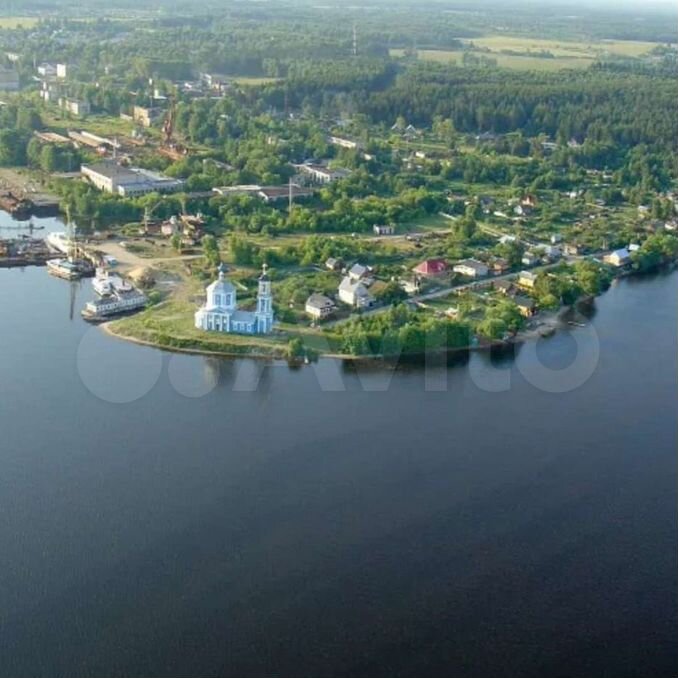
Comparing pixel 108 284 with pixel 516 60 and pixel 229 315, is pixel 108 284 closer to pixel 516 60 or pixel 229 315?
pixel 229 315

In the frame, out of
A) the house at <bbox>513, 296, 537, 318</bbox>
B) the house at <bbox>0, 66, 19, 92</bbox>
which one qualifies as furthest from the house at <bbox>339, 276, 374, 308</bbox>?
the house at <bbox>0, 66, 19, 92</bbox>

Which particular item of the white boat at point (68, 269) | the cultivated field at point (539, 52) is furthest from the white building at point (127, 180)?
the cultivated field at point (539, 52)

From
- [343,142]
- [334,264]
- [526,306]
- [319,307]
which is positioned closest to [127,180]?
[334,264]

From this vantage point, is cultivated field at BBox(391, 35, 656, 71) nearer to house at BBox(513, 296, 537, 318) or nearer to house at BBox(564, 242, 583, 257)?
house at BBox(564, 242, 583, 257)

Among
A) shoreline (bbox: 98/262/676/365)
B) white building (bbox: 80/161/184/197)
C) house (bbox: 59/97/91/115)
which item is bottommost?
shoreline (bbox: 98/262/676/365)

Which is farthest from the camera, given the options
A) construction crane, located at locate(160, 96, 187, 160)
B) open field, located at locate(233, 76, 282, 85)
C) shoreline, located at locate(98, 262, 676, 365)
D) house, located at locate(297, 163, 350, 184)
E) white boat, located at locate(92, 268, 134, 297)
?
open field, located at locate(233, 76, 282, 85)

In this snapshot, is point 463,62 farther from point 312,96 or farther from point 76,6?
point 76,6

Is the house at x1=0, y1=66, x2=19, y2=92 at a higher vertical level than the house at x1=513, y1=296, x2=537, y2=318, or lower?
higher
